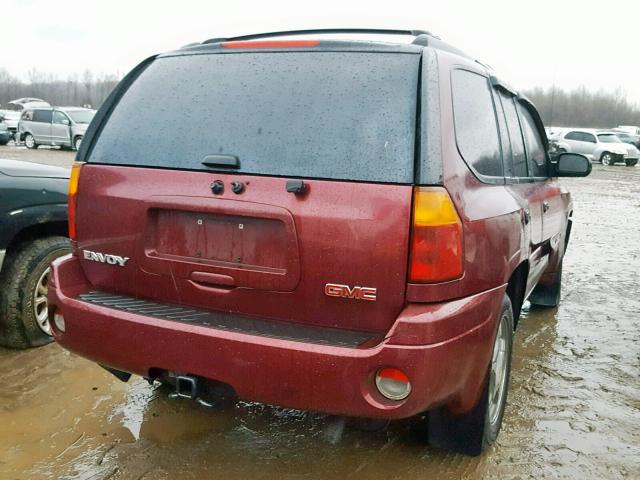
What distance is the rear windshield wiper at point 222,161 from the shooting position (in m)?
2.30

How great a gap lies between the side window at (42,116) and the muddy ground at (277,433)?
2286 cm

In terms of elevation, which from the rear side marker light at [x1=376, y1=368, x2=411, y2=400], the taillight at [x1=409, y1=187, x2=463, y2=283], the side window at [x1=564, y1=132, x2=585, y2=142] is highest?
the side window at [x1=564, y1=132, x2=585, y2=142]

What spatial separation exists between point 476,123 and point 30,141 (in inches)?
1006

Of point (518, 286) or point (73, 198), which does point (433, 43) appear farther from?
point (73, 198)

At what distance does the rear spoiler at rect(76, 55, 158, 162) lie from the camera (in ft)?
8.83

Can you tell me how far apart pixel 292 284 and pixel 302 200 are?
1.01 ft

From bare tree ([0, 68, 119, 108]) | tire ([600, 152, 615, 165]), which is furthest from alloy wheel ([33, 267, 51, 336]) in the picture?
→ bare tree ([0, 68, 119, 108])

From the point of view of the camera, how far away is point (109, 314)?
239 cm

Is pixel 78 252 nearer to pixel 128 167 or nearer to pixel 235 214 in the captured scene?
pixel 128 167

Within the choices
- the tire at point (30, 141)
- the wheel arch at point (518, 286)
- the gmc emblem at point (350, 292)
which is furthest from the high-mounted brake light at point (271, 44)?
the tire at point (30, 141)

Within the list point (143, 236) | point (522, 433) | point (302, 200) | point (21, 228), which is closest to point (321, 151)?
point (302, 200)

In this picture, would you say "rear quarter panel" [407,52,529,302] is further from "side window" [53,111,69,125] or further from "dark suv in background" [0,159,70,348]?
"side window" [53,111,69,125]

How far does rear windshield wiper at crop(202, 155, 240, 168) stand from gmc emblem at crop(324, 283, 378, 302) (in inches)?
22.8

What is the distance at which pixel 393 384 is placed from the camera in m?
2.12
